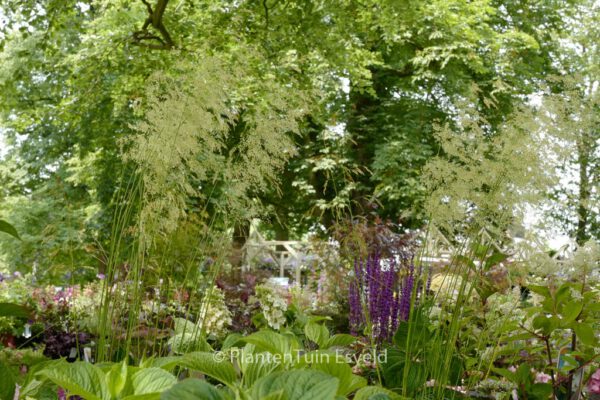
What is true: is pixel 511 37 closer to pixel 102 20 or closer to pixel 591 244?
pixel 102 20

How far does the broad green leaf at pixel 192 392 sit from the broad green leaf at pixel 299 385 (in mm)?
46

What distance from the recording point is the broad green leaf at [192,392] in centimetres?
71

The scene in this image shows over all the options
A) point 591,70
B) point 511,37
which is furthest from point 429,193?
point 591,70

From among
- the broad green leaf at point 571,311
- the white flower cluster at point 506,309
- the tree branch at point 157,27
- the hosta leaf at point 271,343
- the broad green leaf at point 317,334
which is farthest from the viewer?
the tree branch at point 157,27

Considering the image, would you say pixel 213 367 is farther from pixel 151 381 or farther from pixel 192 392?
pixel 192 392

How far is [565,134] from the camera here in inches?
63.4

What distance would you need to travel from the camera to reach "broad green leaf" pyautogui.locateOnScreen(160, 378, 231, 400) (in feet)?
2.33

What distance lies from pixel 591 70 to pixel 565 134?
10.8m

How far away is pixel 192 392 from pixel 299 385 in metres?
0.12

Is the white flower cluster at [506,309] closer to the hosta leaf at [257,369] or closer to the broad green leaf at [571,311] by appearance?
the broad green leaf at [571,311]

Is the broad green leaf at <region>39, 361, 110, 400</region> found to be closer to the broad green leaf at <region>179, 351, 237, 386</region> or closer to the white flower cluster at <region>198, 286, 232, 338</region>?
the broad green leaf at <region>179, 351, 237, 386</region>

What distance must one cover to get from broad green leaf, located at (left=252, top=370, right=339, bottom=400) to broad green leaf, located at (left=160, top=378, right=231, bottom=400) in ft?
0.15

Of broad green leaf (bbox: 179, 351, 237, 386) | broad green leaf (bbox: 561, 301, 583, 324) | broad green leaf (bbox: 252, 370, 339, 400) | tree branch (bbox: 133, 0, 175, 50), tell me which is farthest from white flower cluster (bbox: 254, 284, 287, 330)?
tree branch (bbox: 133, 0, 175, 50)

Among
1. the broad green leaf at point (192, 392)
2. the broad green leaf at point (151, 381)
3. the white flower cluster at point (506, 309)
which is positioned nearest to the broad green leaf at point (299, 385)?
the broad green leaf at point (192, 392)
